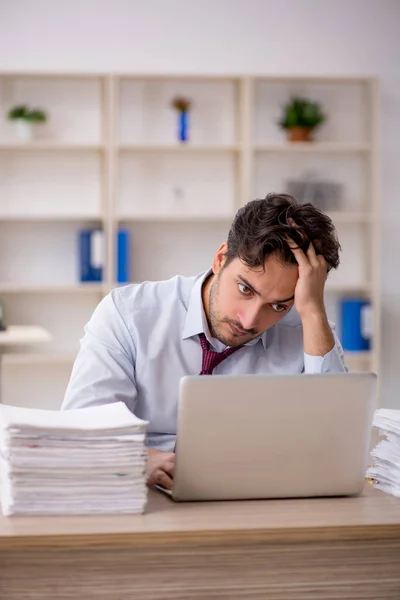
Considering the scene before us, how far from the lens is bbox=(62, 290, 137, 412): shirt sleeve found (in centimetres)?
179

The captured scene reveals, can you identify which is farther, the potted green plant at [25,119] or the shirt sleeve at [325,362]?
the potted green plant at [25,119]

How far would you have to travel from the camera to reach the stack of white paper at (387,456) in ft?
4.91

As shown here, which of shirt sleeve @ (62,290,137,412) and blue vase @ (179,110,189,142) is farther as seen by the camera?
blue vase @ (179,110,189,142)

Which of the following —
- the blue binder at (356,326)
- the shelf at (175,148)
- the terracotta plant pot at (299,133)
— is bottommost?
the blue binder at (356,326)

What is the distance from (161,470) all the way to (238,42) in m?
3.66

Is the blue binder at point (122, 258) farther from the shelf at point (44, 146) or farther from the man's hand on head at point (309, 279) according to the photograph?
the man's hand on head at point (309, 279)

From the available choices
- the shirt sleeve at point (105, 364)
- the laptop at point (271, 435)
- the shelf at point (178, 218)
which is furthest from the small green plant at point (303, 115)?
the laptop at point (271, 435)

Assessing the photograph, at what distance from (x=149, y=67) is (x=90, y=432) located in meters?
3.69

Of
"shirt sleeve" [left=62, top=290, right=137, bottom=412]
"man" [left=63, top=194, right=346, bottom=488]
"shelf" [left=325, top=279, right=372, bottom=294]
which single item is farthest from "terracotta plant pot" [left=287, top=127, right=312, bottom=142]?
"shirt sleeve" [left=62, top=290, right=137, bottom=412]

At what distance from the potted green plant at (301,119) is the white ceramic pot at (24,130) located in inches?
53.2

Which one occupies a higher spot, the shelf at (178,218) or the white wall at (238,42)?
the white wall at (238,42)

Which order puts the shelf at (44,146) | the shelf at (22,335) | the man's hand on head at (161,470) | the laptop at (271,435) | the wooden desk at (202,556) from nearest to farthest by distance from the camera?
the wooden desk at (202,556), the laptop at (271,435), the man's hand on head at (161,470), the shelf at (22,335), the shelf at (44,146)

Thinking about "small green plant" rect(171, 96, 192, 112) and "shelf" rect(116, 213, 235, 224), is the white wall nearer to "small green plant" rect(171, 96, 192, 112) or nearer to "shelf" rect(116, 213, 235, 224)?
"small green plant" rect(171, 96, 192, 112)

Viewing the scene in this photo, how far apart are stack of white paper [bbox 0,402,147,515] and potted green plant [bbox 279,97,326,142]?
3.54 meters
